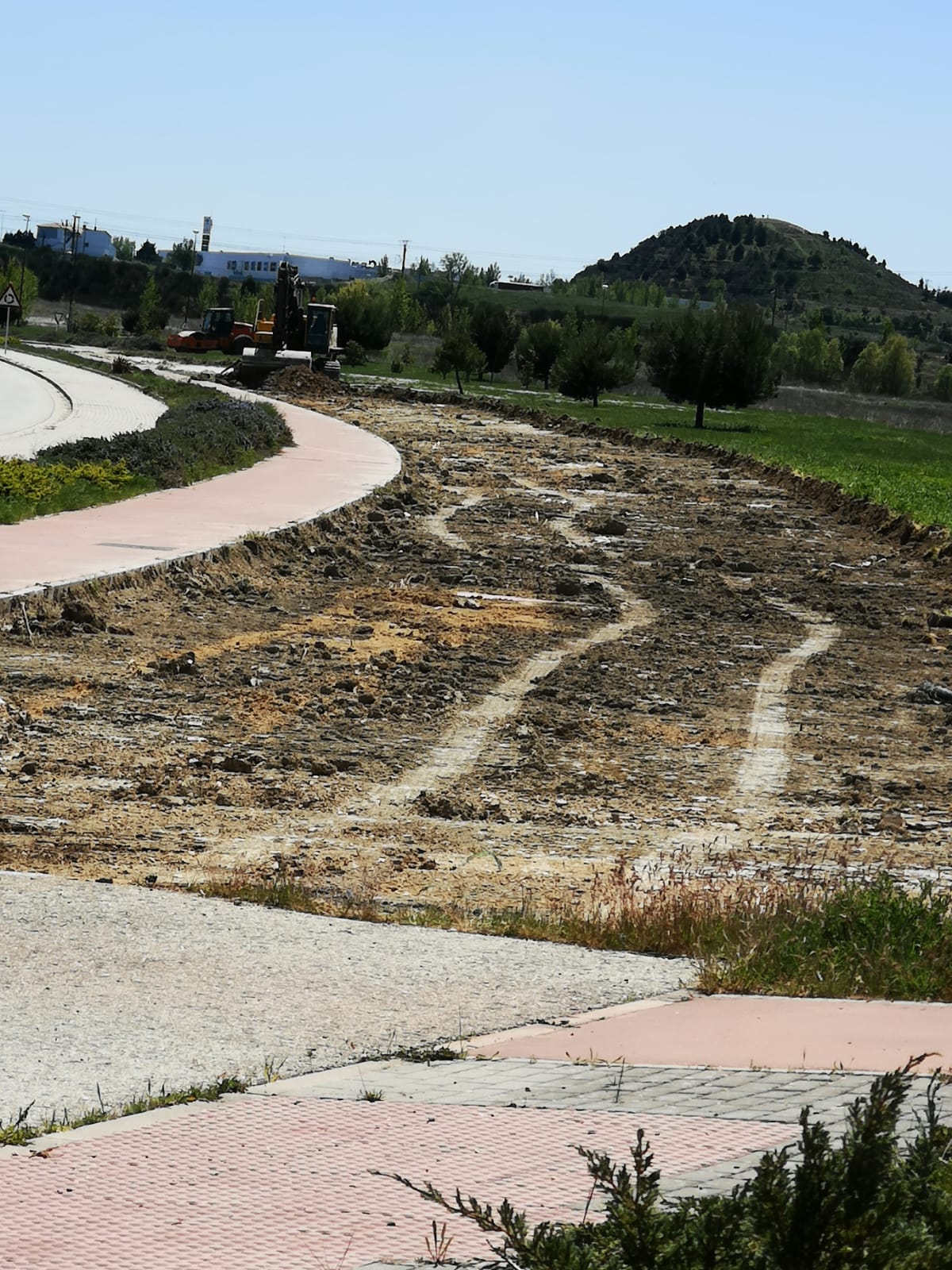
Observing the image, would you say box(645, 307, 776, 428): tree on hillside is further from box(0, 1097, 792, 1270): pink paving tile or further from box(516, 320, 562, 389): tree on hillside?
box(0, 1097, 792, 1270): pink paving tile

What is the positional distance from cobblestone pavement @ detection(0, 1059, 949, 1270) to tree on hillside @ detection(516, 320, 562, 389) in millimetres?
75092

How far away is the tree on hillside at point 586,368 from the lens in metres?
67.3

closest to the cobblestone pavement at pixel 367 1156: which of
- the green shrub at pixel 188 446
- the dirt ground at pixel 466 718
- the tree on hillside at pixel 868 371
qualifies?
the dirt ground at pixel 466 718

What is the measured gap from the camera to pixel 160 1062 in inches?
194

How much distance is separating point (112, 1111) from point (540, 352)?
76339 mm

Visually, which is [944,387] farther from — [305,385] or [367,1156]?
[367,1156]

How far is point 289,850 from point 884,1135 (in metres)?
5.44

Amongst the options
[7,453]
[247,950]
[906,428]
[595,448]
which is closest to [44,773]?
[247,950]

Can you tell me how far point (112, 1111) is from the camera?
4527mm

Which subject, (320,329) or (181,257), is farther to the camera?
(181,257)

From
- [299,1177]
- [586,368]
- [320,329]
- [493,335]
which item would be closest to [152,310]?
[493,335]

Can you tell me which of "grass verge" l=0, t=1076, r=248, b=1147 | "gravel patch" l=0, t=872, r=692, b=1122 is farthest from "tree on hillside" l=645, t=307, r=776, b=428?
"grass verge" l=0, t=1076, r=248, b=1147

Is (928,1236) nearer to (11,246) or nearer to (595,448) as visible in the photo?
(595,448)

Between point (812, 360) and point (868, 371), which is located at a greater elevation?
point (812, 360)
